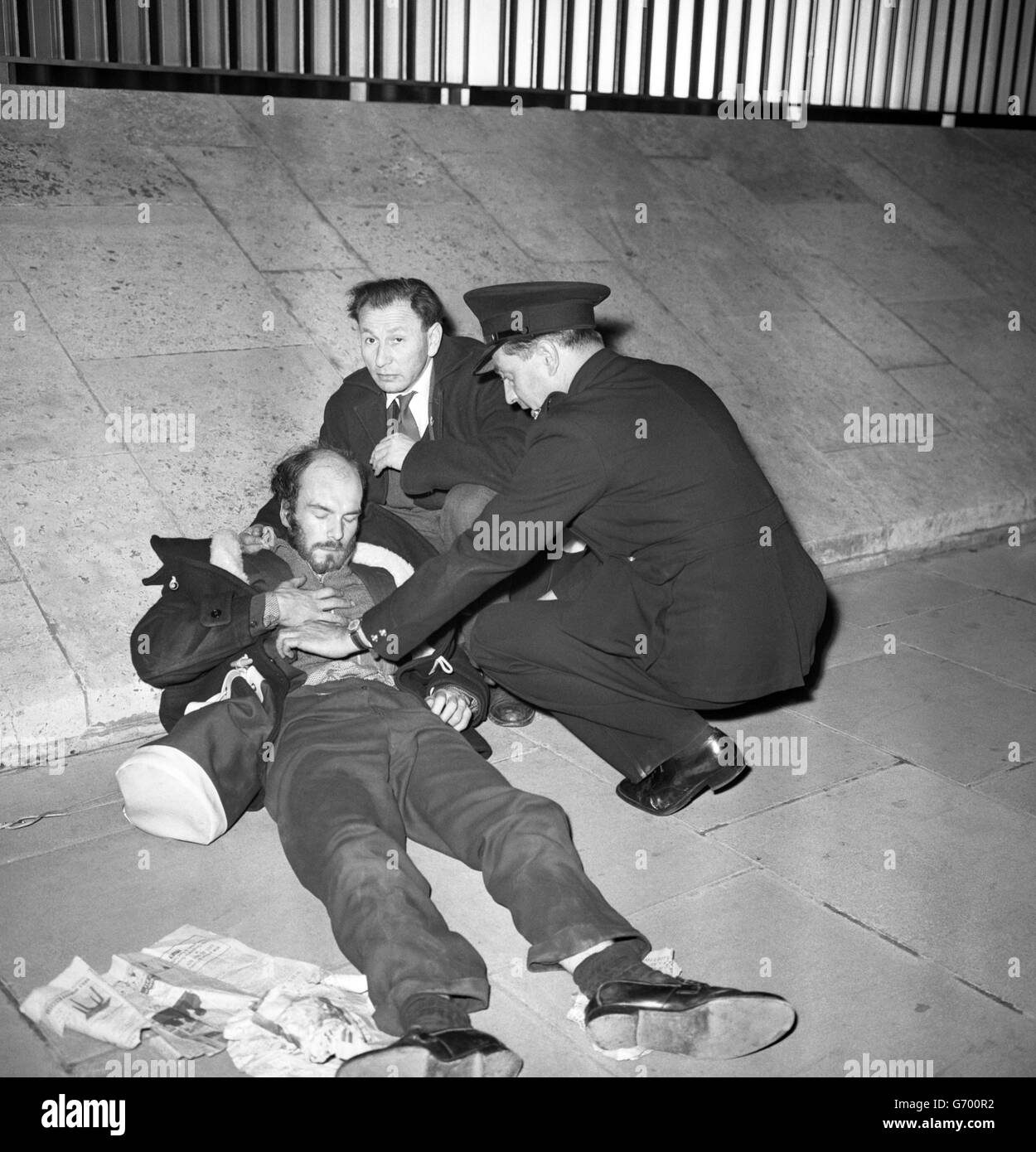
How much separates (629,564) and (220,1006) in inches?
67.8

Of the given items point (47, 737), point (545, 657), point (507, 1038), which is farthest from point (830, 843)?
point (47, 737)

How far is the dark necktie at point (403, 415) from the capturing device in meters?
4.25

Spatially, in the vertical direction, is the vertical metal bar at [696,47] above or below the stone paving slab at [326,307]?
above

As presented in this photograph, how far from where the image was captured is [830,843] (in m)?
3.53

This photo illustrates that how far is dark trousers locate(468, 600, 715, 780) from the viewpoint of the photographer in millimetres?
3744

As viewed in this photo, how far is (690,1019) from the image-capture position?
2572 millimetres

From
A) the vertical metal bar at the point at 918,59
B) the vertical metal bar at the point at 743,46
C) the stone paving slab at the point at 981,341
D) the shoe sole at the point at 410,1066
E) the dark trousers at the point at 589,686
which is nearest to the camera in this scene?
the shoe sole at the point at 410,1066

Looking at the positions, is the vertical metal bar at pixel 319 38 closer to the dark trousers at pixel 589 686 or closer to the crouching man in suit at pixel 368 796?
the crouching man in suit at pixel 368 796

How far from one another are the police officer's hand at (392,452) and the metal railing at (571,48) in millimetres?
3418

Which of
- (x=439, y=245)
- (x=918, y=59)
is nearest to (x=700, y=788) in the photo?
(x=439, y=245)

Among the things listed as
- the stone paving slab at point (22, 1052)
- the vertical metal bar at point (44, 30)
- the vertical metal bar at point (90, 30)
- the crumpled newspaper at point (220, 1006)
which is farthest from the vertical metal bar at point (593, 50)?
the stone paving slab at point (22, 1052)

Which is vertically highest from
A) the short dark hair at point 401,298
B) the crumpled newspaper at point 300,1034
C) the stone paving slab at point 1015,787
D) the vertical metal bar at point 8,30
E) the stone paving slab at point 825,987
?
the vertical metal bar at point 8,30

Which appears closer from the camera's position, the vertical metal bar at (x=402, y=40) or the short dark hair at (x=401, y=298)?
the short dark hair at (x=401, y=298)

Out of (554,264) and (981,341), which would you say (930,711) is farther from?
(981,341)
